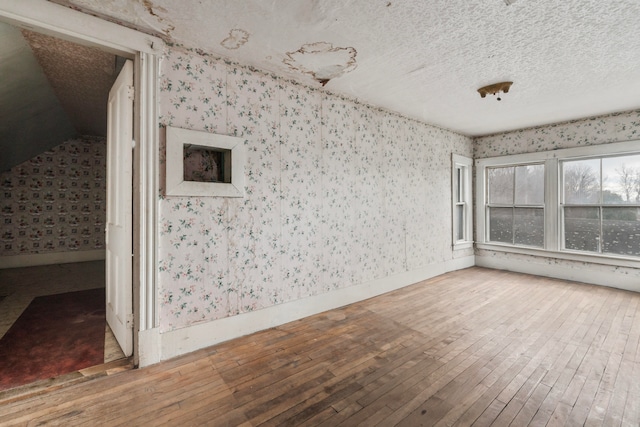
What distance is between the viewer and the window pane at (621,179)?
4023 millimetres

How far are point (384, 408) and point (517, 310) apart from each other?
2.51m

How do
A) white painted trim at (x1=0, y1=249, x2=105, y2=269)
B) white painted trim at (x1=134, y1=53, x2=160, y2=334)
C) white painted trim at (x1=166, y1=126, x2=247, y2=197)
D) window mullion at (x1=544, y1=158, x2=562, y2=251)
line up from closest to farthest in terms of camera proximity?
white painted trim at (x1=134, y1=53, x2=160, y2=334), white painted trim at (x1=166, y1=126, x2=247, y2=197), window mullion at (x1=544, y1=158, x2=562, y2=251), white painted trim at (x1=0, y1=249, x2=105, y2=269)

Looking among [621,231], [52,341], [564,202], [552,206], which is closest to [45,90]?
[52,341]

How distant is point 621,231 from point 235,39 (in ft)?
18.8

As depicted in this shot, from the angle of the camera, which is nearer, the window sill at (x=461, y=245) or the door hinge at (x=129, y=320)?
the door hinge at (x=129, y=320)

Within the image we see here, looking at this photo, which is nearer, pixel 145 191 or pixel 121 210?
pixel 145 191

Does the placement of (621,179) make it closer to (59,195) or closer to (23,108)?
(23,108)

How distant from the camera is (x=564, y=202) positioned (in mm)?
4562

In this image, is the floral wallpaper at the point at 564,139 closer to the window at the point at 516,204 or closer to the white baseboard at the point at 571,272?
the white baseboard at the point at 571,272

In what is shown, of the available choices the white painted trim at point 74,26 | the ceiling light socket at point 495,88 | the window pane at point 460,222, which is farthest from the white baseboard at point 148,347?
the window pane at point 460,222

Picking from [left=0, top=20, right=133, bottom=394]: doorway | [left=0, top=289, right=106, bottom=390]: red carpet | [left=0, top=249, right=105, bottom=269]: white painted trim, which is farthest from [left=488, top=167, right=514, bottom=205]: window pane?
[left=0, top=249, right=105, bottom=269]: white painted trim

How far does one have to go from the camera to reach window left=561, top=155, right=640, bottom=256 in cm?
403

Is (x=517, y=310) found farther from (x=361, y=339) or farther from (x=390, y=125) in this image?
(x=390, y=125)

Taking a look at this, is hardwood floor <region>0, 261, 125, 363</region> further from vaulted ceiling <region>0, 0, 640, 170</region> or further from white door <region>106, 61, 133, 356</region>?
vaulted ceiling <region>0, 0, 640, 170</region>
